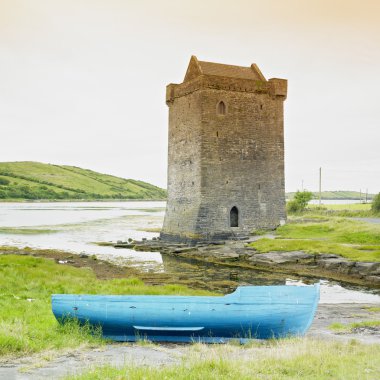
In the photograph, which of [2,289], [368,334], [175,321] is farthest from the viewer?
[2,289]

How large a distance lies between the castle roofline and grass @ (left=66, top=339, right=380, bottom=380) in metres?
32.2

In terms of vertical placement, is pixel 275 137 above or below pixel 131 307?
above

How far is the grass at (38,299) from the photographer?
10.2 m

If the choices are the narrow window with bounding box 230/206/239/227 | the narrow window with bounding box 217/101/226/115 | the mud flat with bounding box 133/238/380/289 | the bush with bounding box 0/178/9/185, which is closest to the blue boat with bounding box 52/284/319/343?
the mud flat with bounding box 133/238/380/289

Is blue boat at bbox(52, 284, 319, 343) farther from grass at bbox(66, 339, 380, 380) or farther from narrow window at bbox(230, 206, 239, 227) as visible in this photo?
narrow window at bbox(230, 206, 239, 227)

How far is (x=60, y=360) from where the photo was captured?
9.30 metres

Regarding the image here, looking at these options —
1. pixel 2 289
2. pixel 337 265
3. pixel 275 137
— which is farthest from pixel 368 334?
pixel 275 137

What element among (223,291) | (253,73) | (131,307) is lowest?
(223,291)

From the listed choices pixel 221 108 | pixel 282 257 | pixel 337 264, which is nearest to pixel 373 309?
pixel 337 264

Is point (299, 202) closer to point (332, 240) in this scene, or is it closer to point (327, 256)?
point (332, 240)

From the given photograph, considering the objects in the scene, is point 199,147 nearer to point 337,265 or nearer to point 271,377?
point 337,265

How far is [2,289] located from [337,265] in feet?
54.6

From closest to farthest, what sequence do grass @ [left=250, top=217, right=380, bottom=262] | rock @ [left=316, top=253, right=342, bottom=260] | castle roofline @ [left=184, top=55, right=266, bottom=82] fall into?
rock @ [left=316, top=253, right=342, bottom=260] < grass @ [left=250, top=217, right=380, bottom=262] < castle roofline @ [left=184, top=55, right=266, bottom=82]

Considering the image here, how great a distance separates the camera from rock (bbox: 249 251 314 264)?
2888 centimetres
